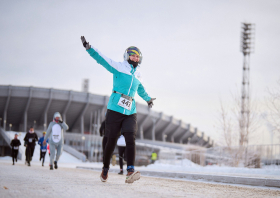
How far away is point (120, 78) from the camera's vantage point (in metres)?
5.14

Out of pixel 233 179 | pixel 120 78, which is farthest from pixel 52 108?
pixel 120 78

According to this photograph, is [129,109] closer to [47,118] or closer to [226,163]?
[226,163]

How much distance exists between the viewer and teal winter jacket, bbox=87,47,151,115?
4992 mm

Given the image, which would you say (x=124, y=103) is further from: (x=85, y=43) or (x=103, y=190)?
(x=103, y=190)

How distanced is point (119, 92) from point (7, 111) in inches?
2479

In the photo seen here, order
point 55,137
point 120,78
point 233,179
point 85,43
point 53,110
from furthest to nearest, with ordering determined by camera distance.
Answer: point 53,110 < point 55,137 < point 233,179 < point 120,78 < point 85,43

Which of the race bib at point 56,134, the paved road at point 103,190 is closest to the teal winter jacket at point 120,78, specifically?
the paved road at point 103,190

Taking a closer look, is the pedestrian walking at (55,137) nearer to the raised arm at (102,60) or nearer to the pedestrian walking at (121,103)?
the pedestrian walking at (121,103)

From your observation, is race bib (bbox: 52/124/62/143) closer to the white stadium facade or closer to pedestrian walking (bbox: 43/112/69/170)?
pedestrian walking (bbox: 43/112/69/170)

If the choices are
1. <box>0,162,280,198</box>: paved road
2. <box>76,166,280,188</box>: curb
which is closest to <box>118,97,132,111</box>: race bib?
<box>0,162,280,198</box>: paved road

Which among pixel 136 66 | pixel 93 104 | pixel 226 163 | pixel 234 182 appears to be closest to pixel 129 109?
pixel 136 66

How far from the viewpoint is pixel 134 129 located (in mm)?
5062

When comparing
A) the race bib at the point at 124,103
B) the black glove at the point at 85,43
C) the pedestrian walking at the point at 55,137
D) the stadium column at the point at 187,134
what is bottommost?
the pedestrian walking at the point at 55,137

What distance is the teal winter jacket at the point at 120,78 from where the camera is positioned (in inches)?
197
